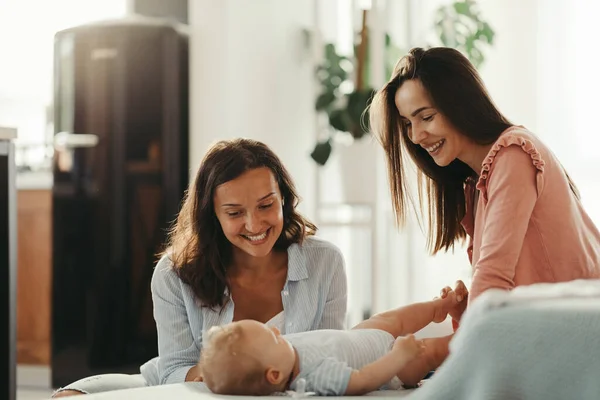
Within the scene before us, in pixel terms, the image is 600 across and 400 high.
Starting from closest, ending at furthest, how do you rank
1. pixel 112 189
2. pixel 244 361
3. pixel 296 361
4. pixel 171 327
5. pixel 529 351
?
pixel 529 351, pixel 244 361, pixel 296 361, pixel 171 327, pixel 112 189

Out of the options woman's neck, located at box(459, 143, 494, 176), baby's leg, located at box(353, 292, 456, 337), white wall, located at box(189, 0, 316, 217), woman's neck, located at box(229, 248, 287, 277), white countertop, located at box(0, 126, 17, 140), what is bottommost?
baby's leg, located at box(353, 292, 456, 337)

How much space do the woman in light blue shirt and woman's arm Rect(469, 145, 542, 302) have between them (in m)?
0.43

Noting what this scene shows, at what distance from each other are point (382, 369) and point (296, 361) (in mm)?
156

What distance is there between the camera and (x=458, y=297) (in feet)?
6.79

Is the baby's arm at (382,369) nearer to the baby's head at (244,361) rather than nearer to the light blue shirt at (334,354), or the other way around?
the light blue shirt at (334,354)

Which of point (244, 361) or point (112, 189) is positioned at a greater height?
point (112, 189)

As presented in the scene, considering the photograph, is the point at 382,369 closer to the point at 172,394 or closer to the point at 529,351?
the point at 172,394

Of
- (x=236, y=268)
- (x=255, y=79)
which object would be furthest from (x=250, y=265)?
(x=255, y=79)

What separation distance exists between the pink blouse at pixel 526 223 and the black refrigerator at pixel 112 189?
2.20 metres

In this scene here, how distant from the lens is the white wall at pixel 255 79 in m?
4.07

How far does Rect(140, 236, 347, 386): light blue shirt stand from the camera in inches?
81.8

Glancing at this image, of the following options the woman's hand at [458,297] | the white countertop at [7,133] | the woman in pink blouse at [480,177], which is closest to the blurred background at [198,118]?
the white countertop at [7,133]

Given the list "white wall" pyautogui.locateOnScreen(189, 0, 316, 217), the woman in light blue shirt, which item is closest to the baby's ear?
the woman in light blue shirt

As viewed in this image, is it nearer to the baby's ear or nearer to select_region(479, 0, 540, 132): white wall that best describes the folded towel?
the baby's ear
